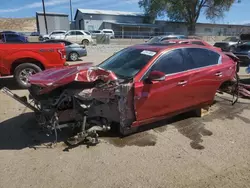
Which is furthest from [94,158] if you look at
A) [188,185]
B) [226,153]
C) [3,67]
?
[3,67]

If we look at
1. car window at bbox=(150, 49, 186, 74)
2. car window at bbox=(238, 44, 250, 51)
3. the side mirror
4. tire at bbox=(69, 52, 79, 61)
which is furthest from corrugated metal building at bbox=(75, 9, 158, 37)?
the side mirror

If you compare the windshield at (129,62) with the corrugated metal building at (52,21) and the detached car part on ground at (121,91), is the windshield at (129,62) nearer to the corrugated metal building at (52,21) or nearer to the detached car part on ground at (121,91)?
the detached car part on ground at (121,91)

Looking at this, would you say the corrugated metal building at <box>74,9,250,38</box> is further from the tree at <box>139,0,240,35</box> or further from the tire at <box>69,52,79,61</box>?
the tire at <box>69,52,79,61</box>

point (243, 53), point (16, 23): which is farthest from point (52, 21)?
point (16, 23)

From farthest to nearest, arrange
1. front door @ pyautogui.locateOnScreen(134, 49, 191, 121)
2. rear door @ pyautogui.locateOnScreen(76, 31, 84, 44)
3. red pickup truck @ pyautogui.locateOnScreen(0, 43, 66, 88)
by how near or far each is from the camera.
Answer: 1. rear door @ pyautogui.locateOnScreen(76, 31, 84, 44)
2. red pickup truck @ pyautogui.locateOnScreen(0, 43, 66, 88)
3. front door @ pyautogui.locateOnScreen(134, 49, 191, 121)

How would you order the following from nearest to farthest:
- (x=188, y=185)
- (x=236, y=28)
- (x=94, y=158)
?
(x=188, y=185)
(x=94, y=158)
(x=236, y=28)

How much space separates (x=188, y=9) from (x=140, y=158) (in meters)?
52.6

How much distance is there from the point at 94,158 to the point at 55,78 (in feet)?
4.50

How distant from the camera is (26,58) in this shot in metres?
7.34

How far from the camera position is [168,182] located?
300 centimetres

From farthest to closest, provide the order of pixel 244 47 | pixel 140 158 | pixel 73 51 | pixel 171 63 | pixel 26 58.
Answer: pixel 73 51 < pixel 244 47 < pixel 26 58 < pixel 171 63 < pixel 140 158

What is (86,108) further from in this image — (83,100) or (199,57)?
(199,57)

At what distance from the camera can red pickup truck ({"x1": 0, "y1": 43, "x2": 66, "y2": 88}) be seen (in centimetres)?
711

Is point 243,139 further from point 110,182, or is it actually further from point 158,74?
point 110,182
